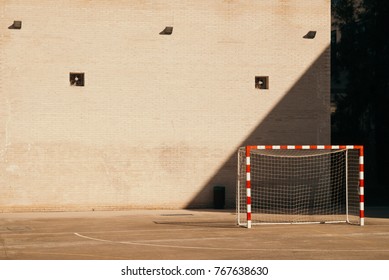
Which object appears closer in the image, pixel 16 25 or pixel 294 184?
pixel 16 25

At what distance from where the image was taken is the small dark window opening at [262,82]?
33781 millimetres

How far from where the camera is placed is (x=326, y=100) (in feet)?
113

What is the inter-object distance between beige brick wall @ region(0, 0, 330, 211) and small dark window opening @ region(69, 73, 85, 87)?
19cm

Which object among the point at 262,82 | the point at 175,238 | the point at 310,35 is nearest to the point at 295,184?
the point at 262,82

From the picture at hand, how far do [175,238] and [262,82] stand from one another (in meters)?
12.7

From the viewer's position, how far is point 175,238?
22.7 meters

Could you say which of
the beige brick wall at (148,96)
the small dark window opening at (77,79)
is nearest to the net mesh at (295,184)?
the beige brick wall at (148,96)

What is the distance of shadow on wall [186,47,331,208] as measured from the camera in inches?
1314

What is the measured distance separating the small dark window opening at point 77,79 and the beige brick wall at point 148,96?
190 millimetres

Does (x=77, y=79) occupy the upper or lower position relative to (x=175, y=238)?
upper

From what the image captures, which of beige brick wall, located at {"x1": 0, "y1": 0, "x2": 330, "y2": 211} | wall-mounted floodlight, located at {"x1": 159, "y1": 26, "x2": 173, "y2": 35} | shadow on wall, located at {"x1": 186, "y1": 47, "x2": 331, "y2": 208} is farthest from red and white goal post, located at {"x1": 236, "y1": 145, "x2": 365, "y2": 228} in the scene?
wall-mounted floodlight, located at {"x1": 159, "y1": 26, "x2": 173, "y2": 35}

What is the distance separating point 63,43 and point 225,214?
893 cm

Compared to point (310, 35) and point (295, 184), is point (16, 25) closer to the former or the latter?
point (310, 35)
